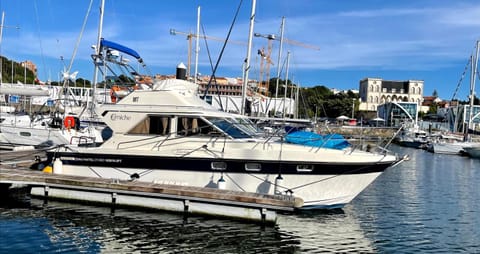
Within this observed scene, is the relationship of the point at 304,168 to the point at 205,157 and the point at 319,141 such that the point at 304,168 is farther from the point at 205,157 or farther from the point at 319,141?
the point at 205,157

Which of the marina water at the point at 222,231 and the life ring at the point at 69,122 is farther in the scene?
the life ring at the point at 69,122

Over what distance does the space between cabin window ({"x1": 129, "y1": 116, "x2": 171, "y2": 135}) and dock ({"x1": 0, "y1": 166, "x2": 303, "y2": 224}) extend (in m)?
Answer: 1.75

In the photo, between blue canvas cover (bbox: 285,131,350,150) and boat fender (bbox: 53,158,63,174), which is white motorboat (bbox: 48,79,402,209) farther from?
blue canvas cover (bbox: 285,131,350,150)

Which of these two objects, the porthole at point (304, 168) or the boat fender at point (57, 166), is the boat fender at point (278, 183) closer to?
the porthole at point (304, 168)

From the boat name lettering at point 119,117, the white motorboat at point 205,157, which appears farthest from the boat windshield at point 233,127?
the boat name lettering at point 119,117

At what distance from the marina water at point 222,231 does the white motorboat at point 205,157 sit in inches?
46.6

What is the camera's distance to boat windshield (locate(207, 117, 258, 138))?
14203 millimetres

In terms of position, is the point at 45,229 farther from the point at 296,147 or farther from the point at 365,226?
the point at 365,226

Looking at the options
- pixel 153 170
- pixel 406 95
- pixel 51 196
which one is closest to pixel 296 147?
pixel 153 170

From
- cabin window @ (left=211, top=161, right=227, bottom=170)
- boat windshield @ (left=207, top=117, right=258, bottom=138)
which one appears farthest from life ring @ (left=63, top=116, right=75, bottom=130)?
cabin window @ (left=211, top=161, right=227, bottom=170)

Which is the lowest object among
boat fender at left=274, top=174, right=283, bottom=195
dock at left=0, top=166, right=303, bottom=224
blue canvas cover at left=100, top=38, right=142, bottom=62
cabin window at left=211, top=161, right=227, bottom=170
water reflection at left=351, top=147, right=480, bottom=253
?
water reflection at left=351, top=147, right=480, bottom=253

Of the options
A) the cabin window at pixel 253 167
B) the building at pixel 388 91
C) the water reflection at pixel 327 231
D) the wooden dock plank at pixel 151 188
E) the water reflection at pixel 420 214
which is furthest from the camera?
the building at pixel 388 91

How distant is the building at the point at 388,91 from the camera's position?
6265 inches

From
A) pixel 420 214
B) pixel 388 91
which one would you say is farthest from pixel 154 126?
pixel 388 91
